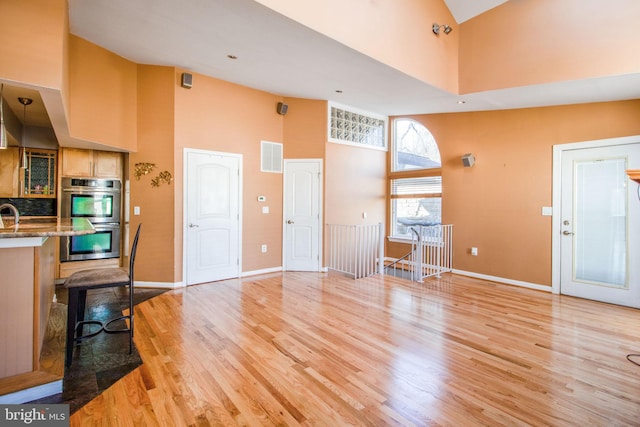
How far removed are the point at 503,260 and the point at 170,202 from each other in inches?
212

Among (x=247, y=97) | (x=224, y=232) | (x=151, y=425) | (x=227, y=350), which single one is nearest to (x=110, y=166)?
(x=224, y=232)

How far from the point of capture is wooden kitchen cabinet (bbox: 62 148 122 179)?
458 cm

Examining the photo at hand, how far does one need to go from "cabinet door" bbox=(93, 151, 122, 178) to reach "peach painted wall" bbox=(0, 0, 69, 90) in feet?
8.27

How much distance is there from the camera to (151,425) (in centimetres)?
177

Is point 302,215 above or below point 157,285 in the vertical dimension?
above

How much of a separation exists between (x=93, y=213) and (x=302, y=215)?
10.9 feet

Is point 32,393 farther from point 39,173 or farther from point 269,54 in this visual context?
point 39,173

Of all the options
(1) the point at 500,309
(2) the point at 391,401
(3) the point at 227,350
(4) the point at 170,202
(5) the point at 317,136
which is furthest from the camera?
(5) the point at 317,136

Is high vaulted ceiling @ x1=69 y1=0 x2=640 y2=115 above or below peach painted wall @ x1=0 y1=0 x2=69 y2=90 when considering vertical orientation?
above

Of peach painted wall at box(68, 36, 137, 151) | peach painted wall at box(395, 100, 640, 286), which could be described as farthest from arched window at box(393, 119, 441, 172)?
peach painted wall at box(68, 36, 137, 151)

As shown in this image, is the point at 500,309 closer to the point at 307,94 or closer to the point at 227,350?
the point at 227,350

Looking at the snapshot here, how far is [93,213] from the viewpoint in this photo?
4.75m
